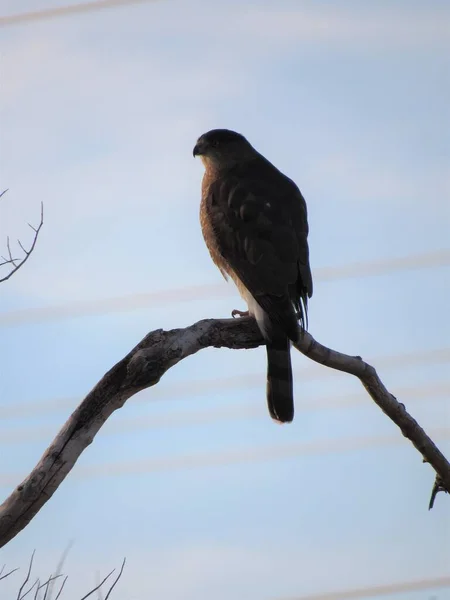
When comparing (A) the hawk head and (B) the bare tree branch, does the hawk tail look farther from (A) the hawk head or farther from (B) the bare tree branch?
(A) the hawk head

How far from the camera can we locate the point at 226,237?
19.7 ft

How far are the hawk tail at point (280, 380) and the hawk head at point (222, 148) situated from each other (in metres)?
1.94

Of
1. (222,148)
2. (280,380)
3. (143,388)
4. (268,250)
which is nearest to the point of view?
(143,388)

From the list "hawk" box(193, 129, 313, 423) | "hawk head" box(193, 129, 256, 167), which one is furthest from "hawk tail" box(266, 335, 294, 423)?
→ "hawk head" box(193, 129, 256, 167)

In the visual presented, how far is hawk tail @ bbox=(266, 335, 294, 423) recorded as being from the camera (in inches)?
218

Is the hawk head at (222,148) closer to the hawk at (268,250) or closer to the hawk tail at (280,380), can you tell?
the hawk at (268,250)

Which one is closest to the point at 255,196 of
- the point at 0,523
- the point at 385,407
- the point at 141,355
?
the point at 385,407

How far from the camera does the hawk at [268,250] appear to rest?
5570mm

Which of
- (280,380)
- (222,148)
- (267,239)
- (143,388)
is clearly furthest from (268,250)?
(143,388)

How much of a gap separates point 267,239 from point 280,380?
2.59ft

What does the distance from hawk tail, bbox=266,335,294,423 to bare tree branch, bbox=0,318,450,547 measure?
0.69 ft

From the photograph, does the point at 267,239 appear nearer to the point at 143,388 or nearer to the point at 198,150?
the point at 198,150

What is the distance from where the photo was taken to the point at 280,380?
5.65 m

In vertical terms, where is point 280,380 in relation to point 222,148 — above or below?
below
